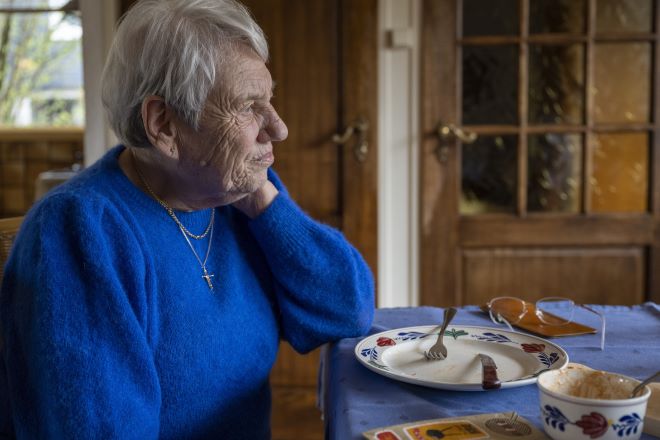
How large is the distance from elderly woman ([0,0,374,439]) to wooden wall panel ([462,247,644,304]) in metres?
1.56

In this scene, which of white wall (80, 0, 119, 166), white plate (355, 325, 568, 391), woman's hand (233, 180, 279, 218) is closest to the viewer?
white plate (355, 325, 568, 391)

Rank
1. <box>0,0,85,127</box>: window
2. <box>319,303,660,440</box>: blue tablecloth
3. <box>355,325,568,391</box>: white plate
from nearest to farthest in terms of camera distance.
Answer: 1. <box>319,303,660,440</box>: blue tablecloth
2. <box>355,325,568,391</box>: white plate
3. <box>0,0,85,127</box>: window

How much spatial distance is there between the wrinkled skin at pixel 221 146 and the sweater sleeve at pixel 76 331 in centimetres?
17

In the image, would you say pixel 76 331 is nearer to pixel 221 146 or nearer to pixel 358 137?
pixel 221 146

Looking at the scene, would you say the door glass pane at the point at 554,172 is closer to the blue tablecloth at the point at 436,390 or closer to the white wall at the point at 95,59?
the blue tablecloth at the point at 436,390

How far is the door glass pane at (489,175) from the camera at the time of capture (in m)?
2.72

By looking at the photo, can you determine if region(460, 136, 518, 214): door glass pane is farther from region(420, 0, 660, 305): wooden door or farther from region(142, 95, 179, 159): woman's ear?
region(142, 95, 179, 159): woman's ear

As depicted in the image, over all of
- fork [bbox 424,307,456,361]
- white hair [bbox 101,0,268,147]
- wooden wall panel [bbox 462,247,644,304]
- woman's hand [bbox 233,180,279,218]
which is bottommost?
wooden wall panel [bbox 462,247,644,304]

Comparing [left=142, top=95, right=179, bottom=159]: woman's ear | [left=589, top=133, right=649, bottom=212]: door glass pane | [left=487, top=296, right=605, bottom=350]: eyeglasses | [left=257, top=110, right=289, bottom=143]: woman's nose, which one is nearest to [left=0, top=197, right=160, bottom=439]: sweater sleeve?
[left=142, top=95, right=179, bottom=159]: woman's ear

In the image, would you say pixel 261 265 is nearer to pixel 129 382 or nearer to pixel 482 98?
pixel 129 382

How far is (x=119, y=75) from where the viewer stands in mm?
1060

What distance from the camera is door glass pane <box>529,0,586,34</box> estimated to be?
8.70ft

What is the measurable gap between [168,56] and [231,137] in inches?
5.9

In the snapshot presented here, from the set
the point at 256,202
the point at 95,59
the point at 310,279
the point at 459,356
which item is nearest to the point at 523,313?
the point at 459,356
